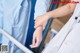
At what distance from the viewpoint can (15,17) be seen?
96 centimetres

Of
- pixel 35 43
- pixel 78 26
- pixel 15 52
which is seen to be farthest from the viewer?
pixel 15 52

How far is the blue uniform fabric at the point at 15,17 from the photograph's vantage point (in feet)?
3.07

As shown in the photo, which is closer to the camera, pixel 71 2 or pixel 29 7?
pixel 71 2

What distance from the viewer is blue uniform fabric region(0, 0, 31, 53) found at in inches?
36.9

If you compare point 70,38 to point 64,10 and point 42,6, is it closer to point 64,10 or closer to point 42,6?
point 64,10

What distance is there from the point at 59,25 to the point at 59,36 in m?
0.30

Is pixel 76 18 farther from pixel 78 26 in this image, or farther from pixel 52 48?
pixel 52 48

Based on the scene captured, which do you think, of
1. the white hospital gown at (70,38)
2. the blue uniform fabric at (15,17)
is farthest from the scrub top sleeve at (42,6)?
the white hospital gown at (70,38)

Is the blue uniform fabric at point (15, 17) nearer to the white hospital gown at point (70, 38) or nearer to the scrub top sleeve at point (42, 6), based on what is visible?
the scrub top sleeve at point (42, 6)

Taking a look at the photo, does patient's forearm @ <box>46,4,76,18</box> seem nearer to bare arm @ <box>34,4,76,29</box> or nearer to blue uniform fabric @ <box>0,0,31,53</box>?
bare arm @ <box>34,4,76,29</box>

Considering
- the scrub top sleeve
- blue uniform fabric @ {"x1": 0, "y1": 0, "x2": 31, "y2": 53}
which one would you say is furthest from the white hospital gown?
blue uniform fabric @ {"x1": 0, "y1": 0, "x2": 31, "y2": 53}

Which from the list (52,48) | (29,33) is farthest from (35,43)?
(29,33)

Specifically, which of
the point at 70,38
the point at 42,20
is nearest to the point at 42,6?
the point at 42,20

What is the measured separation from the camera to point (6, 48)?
40.5 inches
